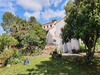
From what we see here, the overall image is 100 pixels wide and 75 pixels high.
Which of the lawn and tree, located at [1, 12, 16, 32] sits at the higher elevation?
tree, located at [1, 12, 16, 32]

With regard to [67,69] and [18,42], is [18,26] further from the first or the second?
[67,69]

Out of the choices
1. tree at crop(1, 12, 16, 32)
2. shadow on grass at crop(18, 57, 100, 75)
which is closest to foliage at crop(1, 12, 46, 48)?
tree at crop(1, 12, 16, 32)

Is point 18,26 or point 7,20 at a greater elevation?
point 7,20

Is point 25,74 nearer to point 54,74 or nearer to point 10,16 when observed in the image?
point 54,74

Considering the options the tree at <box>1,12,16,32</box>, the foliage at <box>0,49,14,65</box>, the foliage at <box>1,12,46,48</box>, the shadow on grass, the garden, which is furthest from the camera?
the tree at <box>1,12,16,32</box>

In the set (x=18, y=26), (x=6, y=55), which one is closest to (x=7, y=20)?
(x=18, y=26)

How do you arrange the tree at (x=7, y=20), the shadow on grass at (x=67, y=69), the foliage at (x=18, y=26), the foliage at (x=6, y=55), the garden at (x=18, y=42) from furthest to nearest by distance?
the tree at (x=7, y=20)
the foliage at (x=18, y=26)
the garden at (x=18, y=42)
the foliage at (x=6, y=55)
the shadow on grass at (x=67, y=69)

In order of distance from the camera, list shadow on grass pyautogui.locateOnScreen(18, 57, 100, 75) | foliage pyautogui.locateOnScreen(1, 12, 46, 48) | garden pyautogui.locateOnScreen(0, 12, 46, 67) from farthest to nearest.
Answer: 1. foliage pyautogui.locateOnScreen(1, 12, 46, 48)
2. garden pyautogui.locateOnScreen(0, 12, 46, 67)
3. shadow on grass pyautogui.locateOnScreen(18, 57, 100, 75)

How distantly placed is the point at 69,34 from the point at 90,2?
12.8 ft

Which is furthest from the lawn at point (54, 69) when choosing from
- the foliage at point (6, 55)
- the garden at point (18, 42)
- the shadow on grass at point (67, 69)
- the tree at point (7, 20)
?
the tree at point (7, 20)

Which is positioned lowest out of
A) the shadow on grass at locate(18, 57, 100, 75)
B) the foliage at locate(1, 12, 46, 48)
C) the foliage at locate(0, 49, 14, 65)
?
the shadow on grass at locate(18, 57, 100, 75)

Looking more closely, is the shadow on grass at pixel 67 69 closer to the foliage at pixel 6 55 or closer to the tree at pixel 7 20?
the foliage at pixel 6 55

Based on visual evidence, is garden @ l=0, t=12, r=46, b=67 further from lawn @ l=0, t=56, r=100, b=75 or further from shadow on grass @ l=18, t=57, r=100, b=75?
shadow on grass @ l=18, t=57, r=100, b=75

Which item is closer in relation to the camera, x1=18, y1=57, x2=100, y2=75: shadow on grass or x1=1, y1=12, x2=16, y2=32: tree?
x1=18, y1=57, x2=100, y2=75: shadow on grass
